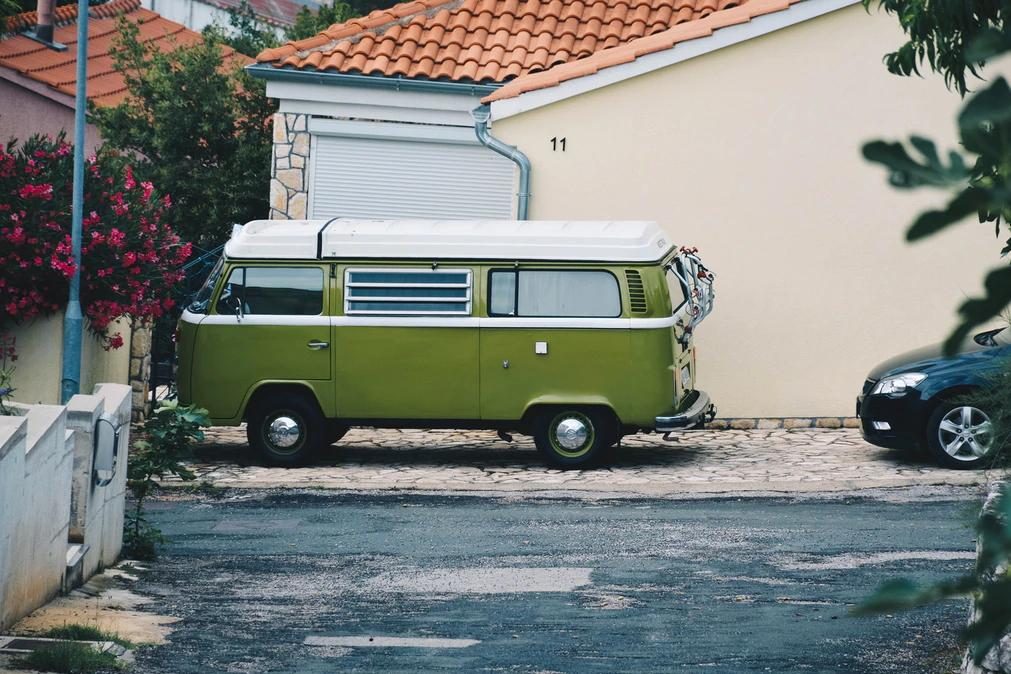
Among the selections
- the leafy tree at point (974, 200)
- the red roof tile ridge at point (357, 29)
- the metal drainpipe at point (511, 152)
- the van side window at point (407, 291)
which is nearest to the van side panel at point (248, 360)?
the van side window at point (407, 291)

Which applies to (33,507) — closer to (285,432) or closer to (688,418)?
(285,432)

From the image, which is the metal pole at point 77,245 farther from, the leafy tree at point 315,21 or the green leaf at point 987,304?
the green leaf at point 987,304

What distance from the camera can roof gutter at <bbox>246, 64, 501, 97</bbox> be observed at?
713 inches

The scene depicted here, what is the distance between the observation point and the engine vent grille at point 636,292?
1353 cm

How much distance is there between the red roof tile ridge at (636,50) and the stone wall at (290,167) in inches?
111

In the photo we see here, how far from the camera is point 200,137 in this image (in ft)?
68.0

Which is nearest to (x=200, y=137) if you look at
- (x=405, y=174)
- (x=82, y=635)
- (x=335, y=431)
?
(x=405, y=174)

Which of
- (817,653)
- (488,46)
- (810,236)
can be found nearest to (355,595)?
(817,653)

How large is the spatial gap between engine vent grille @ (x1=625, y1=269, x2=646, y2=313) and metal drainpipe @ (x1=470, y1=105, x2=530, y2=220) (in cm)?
319

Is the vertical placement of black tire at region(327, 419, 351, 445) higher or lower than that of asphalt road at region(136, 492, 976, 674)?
higher

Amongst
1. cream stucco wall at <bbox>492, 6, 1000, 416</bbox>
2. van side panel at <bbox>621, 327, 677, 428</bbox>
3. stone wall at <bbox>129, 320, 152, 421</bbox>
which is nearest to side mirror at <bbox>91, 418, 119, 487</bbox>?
van side panel at <bbox>621, 327, 677, 428</bbox>

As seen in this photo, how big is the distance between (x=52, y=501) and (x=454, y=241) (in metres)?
6.51

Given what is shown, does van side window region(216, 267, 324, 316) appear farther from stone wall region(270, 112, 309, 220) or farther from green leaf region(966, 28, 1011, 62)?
green leaf region(966, 28, 1011, 62)

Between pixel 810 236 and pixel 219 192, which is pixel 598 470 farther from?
pixel 219 192
